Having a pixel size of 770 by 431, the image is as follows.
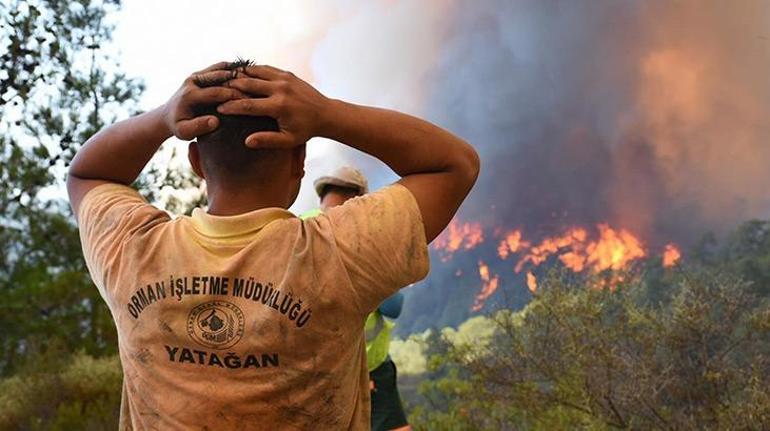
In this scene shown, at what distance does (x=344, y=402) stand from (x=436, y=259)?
22.1 ft

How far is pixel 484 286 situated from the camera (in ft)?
24.4

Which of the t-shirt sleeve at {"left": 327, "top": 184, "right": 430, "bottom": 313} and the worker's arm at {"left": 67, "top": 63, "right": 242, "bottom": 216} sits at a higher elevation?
the worker's arm at {"left": 67, "top": 63, "right": 242, "bottom": 216}

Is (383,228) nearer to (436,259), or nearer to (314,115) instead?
(314,115)

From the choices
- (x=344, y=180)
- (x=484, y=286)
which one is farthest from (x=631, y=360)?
(x=484, y=286)

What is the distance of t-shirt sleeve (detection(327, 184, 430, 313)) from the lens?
3.62 ft

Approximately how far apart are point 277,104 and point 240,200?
19 centimetres

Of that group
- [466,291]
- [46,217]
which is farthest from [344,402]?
[466,291]

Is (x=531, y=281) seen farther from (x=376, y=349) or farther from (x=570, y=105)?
(x=376, y=349)

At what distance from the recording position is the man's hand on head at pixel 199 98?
1122 millimetres

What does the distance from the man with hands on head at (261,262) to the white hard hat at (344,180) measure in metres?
2.04

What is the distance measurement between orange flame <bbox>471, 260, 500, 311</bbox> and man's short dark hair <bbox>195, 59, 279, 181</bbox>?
6260 millimetres

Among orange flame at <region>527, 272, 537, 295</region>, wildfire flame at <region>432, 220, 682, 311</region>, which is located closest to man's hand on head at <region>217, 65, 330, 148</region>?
wildfire flame at <region>432, 220, 682, 311</region>

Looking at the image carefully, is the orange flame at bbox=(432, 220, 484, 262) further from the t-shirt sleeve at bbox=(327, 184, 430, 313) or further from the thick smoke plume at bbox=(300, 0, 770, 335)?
the t-shirt sleeve at bbox=(327, 184, 430, 313)

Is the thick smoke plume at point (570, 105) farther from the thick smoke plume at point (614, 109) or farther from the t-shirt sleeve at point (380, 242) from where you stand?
the t-shirt sleeve at point (380, 242)
